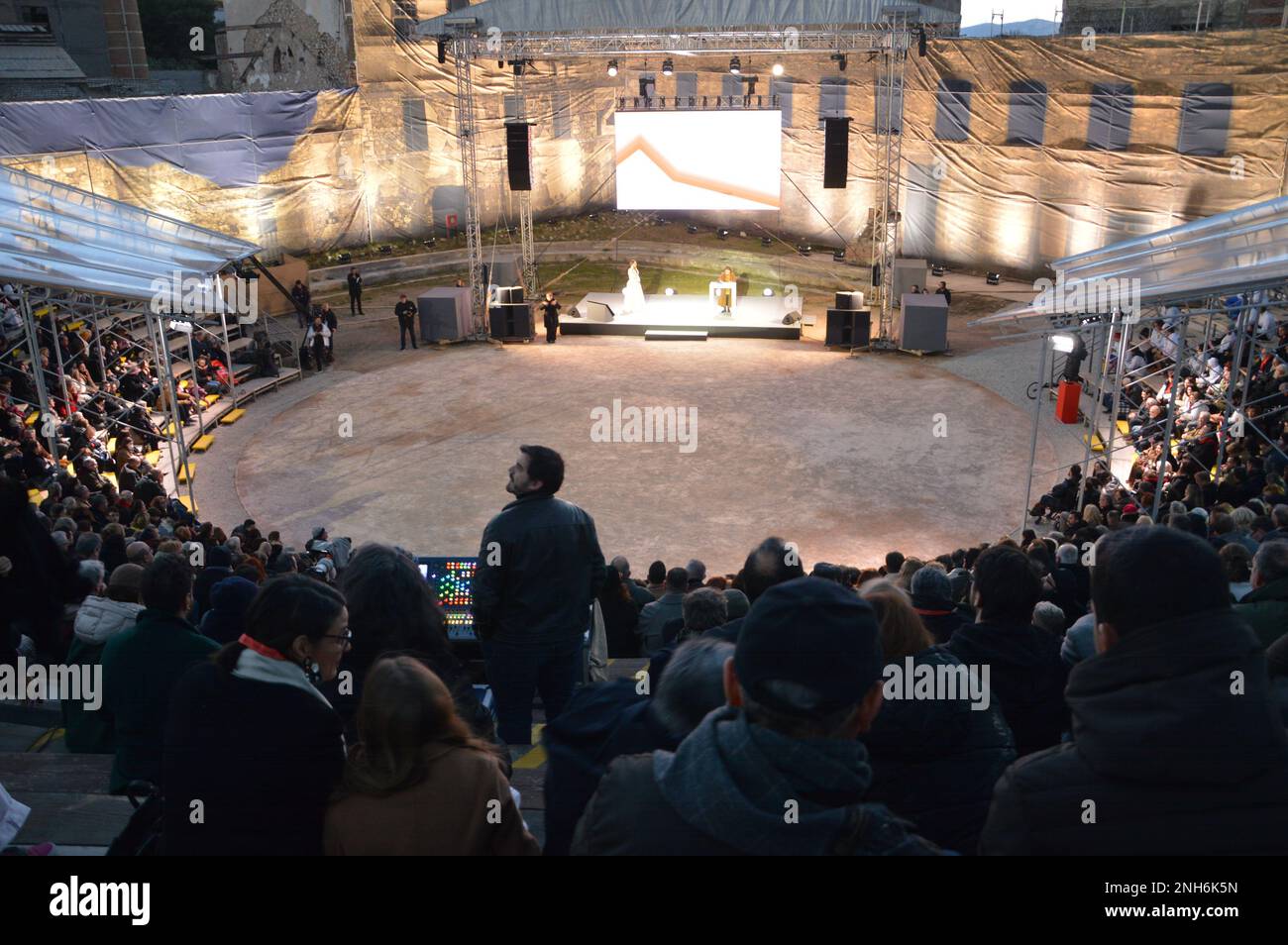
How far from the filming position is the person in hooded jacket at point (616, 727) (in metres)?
2.58

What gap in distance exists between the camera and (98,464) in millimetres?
12664

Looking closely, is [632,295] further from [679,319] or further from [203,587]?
[203,587]

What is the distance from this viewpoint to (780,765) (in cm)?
202

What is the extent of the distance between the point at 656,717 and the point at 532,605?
2.89m

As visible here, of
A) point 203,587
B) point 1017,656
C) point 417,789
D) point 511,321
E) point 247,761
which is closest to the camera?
point 417,789

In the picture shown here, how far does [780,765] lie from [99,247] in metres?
13.0

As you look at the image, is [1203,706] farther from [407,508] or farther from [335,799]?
[407,508]

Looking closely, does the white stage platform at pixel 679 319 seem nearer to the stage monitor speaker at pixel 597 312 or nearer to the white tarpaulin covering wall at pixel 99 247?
the stage monitor speaker at pixel 597 312

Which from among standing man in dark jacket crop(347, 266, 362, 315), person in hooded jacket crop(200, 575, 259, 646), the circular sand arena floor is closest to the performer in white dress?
the circular sand arena floor

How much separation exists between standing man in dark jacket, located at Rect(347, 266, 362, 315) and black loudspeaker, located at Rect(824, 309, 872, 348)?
9.28m

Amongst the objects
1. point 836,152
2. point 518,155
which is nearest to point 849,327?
point 836,152

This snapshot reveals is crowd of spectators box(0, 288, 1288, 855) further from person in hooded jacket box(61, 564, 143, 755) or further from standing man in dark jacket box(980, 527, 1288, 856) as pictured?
person in hooded jacket box(61, 564, 143, 755)

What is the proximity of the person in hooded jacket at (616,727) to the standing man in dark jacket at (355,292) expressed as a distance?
67.5 feet
